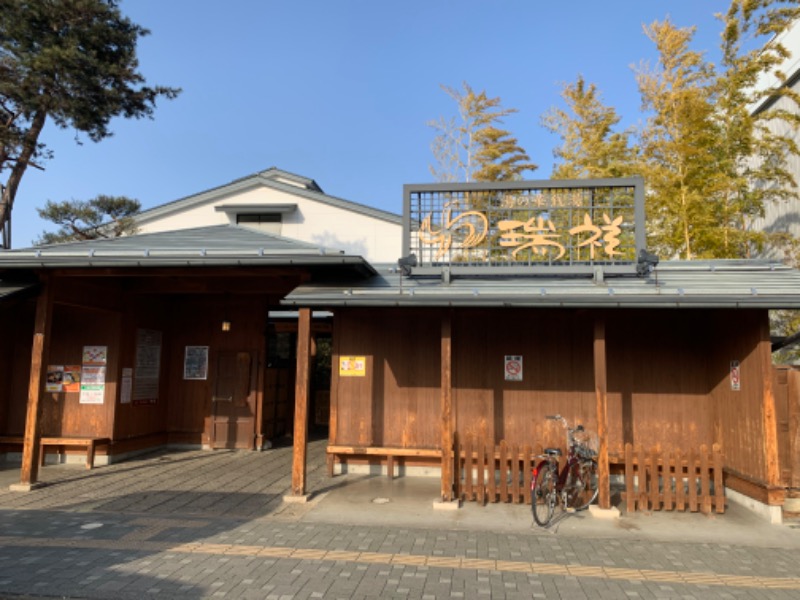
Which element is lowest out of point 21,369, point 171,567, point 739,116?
point 171,567

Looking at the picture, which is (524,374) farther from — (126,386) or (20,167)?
(20,167)

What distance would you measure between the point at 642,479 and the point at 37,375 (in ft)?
27.9

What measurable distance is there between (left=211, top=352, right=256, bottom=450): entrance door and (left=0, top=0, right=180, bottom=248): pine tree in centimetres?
927

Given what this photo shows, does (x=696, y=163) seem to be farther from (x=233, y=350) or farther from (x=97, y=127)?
(x=97, y=127)

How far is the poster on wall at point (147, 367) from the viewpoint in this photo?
33.5 feet

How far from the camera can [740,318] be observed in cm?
705

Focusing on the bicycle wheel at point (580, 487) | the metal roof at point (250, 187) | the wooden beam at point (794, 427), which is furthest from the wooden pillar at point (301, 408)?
the metal roof at point (250, 187)

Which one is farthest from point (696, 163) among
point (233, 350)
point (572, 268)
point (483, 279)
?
point (233, 350)

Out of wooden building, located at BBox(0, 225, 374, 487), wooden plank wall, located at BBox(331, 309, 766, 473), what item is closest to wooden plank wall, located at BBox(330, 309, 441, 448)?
wooden plank wall, located at BBox(331, 309, 766, 473)

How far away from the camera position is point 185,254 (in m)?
7.44

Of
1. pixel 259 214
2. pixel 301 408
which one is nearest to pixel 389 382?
pixel 301 408

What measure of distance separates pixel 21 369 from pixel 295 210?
44.3 ft

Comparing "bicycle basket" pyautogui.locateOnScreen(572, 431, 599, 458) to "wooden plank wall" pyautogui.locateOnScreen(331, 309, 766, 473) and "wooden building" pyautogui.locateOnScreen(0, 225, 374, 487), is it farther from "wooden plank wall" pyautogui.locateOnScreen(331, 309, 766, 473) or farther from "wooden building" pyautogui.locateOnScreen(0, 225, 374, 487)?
"wooden building" pyautogui.locateOnScreen(0, 225, 374, 487)

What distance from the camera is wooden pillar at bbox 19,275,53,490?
25.8 ft
